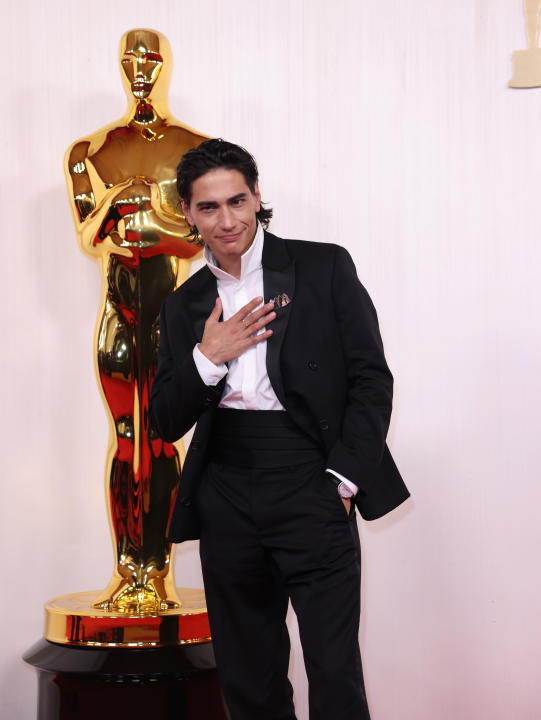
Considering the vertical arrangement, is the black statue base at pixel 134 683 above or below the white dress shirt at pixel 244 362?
below

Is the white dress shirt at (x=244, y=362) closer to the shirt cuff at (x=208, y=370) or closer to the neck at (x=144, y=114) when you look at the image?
the shirt cuff at (x=208, y=370)

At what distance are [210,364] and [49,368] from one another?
1.42m

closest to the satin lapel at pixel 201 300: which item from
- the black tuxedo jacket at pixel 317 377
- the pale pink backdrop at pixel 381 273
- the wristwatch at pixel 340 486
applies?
the black tuxedo jacket at pixel 317 377

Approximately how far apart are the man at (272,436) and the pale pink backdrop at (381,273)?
1170mm

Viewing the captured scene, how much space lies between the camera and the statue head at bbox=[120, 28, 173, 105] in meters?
2.63

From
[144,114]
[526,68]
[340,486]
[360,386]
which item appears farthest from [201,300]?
[526,68]

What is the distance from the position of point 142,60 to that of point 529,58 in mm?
1284

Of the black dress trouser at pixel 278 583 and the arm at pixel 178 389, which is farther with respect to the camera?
the arm at pixel 178 389

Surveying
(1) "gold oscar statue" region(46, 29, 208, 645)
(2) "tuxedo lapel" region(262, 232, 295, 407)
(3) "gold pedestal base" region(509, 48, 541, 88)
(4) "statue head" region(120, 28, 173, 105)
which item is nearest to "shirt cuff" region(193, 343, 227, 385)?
(2) "tuxedo lapel" region(262, 232, 295, 407)

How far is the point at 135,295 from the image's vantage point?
103 inches

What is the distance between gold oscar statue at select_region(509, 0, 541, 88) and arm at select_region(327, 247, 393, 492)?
4.70 feet

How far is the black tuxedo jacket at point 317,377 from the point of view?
193 cm

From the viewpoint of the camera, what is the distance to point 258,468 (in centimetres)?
195

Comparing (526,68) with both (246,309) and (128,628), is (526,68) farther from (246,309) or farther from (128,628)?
(128,628)
